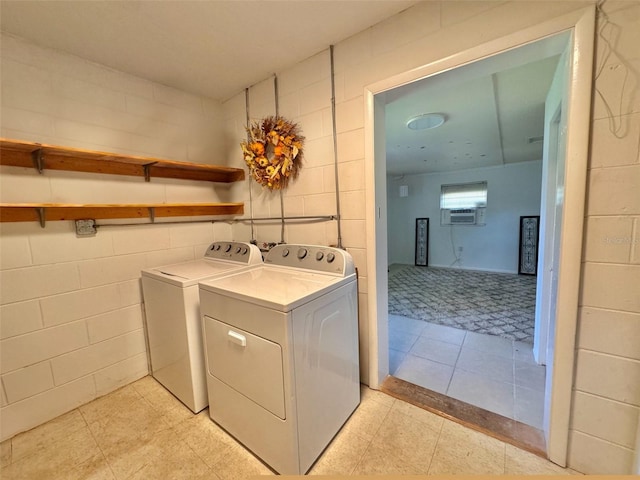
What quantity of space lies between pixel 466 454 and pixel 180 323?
5.50 ft

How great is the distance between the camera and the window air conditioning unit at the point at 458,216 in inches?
210

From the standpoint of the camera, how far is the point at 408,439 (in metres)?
1.31

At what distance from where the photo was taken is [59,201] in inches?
60.5

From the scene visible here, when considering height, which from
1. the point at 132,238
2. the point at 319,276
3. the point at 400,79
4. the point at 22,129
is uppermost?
the point at 400,79

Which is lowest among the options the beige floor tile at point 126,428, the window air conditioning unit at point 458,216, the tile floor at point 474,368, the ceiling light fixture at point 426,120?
the tile floor at point 474,368

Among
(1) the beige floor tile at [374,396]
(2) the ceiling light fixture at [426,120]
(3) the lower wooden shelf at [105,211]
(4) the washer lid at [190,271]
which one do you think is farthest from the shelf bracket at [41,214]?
(2) the ceiling light fixture at [426,120]

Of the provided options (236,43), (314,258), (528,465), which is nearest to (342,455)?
(528,465)

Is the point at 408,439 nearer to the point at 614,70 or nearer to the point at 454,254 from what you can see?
the point at 614,70

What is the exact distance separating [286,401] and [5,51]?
7.82 feet

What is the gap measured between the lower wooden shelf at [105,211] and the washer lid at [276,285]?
883 mm

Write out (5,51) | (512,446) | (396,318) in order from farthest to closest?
(396,318) → (5,51) → (512,446)

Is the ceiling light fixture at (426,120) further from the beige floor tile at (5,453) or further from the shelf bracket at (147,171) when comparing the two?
the beige floor tile at (5,453)

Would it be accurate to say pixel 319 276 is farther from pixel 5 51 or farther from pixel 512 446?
pixel 5 51

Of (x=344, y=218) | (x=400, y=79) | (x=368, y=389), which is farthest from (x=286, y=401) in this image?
(x=400, y=79)
